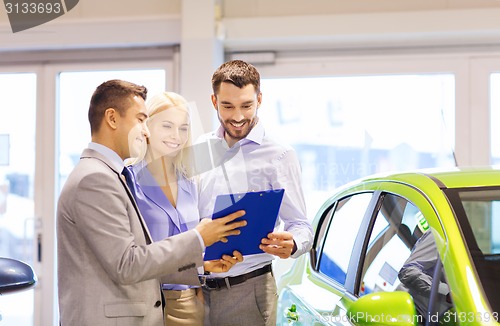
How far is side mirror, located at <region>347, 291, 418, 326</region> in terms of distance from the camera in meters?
1.80

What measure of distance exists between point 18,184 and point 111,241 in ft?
14.6

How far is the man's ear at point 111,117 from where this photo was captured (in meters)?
2.18

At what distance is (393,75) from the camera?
5.79 metres

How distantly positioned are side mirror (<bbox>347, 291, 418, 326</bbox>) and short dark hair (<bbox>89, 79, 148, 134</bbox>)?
3.06 ft

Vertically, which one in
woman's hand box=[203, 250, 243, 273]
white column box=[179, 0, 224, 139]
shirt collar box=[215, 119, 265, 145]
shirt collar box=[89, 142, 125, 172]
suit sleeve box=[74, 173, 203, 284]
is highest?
white column box=[179, 0, 224, 139]

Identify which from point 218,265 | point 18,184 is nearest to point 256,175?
point 218,265

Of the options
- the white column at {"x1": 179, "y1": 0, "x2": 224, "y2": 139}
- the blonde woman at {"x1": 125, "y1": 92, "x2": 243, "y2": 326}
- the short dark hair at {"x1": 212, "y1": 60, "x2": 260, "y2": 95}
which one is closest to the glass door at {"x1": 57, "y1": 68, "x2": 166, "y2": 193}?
the white column at {"x1": 179, "y1": 0, "x2": 224, "y2": 139}

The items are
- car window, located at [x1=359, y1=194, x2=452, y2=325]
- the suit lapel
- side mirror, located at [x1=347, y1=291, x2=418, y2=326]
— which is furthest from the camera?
the suit lapel

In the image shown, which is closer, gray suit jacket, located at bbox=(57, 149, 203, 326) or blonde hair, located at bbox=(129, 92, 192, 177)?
gray suit jacket, located at bbox=(57, 149, 203, 326)

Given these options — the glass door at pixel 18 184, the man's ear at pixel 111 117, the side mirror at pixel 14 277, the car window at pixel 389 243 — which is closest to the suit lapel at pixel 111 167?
the man's ear at pixel 111 117

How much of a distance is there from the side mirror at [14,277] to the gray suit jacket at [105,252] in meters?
0.24

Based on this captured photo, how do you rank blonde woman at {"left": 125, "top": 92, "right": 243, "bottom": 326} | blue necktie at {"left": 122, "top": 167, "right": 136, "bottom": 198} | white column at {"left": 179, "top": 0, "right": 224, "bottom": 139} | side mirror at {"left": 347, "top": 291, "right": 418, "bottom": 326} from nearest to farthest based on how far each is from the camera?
side mirror at {"left": 347, "top": 291, "right": 418, "bottom": 326}, blue necktie at {"left": 122, "top": 167, "right": 136, "bottom": 198}, blonde woman at {"left": 125, "top": 92, "right": 243, "bottom": 326}, white column at {"left": 179, "top": 0, "right": 224, "bottom": 139}

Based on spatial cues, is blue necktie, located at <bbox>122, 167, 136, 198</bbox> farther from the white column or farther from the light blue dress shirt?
the white column

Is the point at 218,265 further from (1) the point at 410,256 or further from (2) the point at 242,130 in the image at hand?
(1) the point at 410,256
